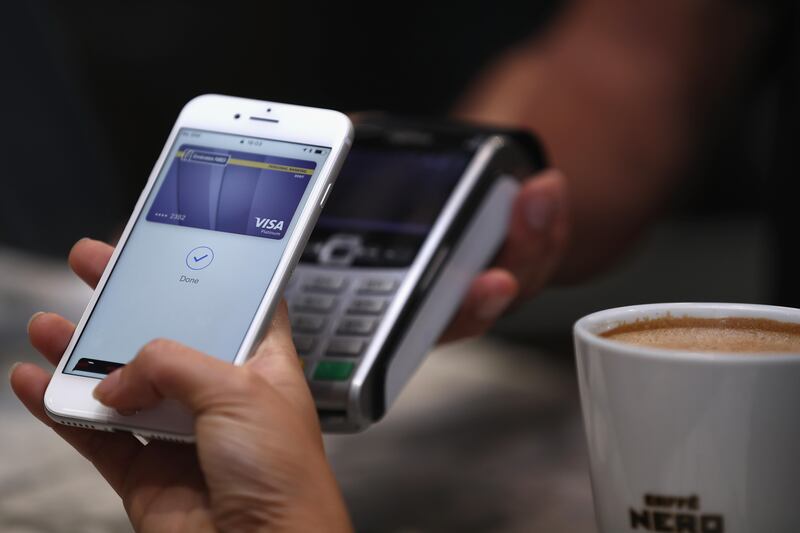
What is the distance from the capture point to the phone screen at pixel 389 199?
484 mm

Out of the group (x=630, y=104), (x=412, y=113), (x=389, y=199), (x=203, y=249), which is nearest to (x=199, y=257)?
(x=203, y=249)

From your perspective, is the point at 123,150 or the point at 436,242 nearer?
the point at 436,242

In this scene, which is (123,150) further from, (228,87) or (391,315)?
(391,315)

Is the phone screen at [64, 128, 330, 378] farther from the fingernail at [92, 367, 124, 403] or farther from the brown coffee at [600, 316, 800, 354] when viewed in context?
the brown coffee at [600, 316, 800, 354]

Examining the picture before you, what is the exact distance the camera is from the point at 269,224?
0.38 meters

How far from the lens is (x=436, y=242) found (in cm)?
47

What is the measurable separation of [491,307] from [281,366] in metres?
0.22

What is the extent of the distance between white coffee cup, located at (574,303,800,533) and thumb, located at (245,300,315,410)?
105 mm

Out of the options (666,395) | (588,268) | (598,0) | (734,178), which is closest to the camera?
(666,395)

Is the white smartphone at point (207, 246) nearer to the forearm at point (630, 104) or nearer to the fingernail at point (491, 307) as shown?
the fingernail at point (491, 307)

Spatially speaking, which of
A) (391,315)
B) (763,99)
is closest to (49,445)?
(391,315)

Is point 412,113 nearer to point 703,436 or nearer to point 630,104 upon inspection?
point 630,104

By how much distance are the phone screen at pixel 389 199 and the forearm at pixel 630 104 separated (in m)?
0.31

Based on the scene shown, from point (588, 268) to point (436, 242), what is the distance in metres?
0.37
